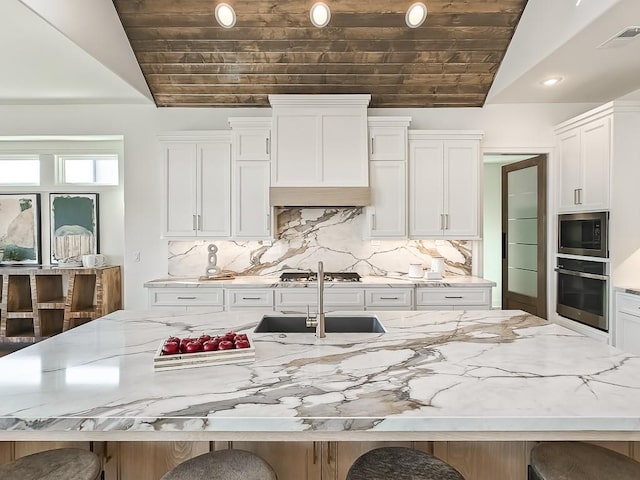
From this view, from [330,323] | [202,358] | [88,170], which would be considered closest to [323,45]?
[330,323]

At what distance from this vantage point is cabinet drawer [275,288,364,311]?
3730mm

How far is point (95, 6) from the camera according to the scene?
3.15 meters

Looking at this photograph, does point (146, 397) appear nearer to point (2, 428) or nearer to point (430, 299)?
point (2, 428)

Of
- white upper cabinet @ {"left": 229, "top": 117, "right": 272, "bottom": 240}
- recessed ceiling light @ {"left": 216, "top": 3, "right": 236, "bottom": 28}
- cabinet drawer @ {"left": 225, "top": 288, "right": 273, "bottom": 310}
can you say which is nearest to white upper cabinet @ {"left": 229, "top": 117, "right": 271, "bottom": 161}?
white upper cabinet @ {"left": 229, "top": 117, "right": 272, "bottom": 240}

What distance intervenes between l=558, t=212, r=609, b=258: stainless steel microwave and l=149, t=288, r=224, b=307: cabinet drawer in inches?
130

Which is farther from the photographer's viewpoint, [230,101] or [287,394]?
[230,101]

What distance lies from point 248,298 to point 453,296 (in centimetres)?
192

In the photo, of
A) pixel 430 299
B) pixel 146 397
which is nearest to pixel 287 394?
pixel 146 397

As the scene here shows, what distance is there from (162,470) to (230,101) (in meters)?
3.60

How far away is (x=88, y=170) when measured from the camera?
4.88 m

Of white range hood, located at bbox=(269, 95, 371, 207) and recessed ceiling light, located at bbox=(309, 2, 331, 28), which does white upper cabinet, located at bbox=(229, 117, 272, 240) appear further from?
recessed ceiling light, located at bbox=(309, 2, 331, 28)

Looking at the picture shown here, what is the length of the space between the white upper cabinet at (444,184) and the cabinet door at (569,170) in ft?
2.73

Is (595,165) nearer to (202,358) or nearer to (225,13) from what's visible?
(225,13)

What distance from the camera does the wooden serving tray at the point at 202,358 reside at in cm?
147
